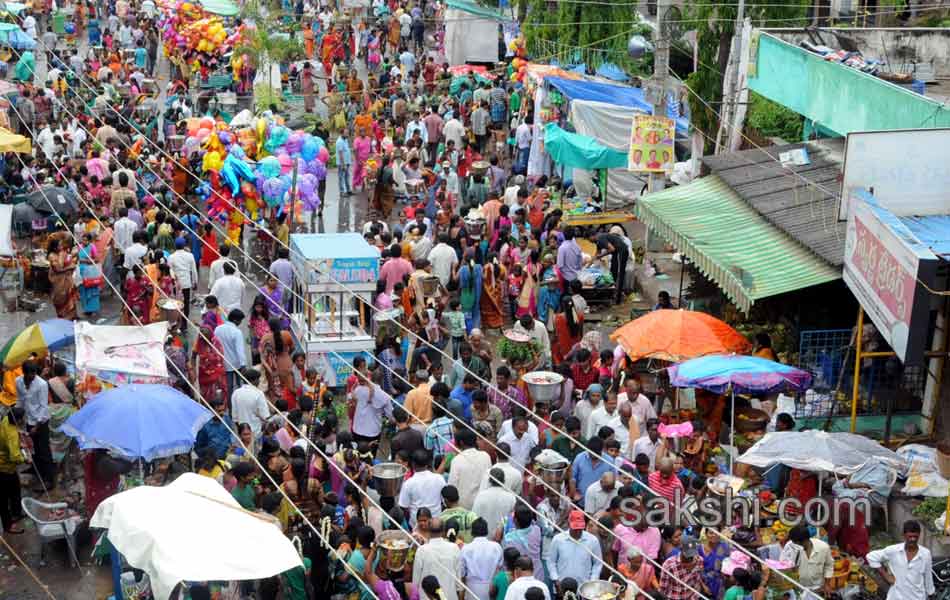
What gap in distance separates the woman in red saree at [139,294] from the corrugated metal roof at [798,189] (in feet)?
23.1

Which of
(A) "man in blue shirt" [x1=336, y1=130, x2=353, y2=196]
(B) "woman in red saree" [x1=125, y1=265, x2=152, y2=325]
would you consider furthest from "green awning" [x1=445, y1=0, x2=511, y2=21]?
(B) "woman in red saree" [x1=125, y1=265, x2=152, y2=325]

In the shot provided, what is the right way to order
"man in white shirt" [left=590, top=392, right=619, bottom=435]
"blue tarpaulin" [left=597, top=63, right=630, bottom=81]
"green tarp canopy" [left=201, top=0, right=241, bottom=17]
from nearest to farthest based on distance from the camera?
"man in white shirt" [left=590, top=392, right=619, bottom=435] → "blue tarpaulin" [left=597, top=63, right=630, bottom=81] → "green tarp canopy" [left=201, top=0, right=241, bottom=17]

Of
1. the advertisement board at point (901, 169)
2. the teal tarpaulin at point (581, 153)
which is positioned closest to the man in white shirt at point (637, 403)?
the advertisement board at point (901, 169)

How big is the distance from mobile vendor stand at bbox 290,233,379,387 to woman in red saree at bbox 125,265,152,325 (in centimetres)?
204

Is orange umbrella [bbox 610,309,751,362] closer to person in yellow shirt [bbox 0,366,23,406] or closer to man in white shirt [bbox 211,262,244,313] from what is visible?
man in white shirt [bbox 211,262,244,313]

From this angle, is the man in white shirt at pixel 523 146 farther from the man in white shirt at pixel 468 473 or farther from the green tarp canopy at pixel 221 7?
the man in white shirt at pixel 468 473

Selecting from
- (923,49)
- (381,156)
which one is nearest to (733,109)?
(923,49)

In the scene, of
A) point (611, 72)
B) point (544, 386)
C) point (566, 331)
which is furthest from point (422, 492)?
point (611, 72)

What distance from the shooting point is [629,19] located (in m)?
28.9

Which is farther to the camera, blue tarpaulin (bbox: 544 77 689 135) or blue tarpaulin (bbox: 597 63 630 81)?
blue tarpaulin (bbox: 597 63 630 81)

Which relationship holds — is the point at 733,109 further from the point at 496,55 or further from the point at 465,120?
the point at 496,55

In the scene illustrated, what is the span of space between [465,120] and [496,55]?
355 inches

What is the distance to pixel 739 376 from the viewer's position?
1334 cm

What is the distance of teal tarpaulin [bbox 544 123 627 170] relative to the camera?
71.1ft
